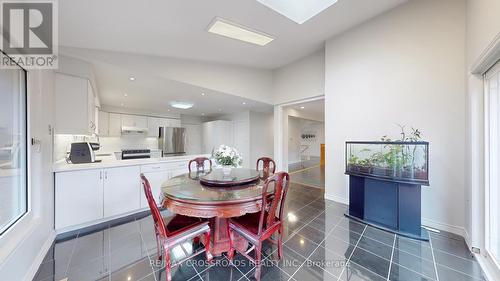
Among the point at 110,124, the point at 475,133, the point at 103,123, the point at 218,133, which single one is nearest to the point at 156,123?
the point at 110,124

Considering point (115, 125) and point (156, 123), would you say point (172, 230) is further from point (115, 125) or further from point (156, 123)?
point (156, 123)

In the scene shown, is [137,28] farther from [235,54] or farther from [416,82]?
[416,82]

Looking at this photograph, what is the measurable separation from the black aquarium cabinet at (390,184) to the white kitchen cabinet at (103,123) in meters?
6.40

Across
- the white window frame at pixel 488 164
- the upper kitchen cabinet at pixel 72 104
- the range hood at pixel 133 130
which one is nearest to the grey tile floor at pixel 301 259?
the white window frame at pixel 488 164

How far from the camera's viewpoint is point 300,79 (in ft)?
14.4

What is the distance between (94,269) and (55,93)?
7.60ft

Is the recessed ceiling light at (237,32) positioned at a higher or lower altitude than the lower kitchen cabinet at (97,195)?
higher

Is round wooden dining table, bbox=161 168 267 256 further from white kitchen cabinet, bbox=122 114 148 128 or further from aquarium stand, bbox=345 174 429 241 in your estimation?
white kitchen cabinet, bbox=122 114 148 128

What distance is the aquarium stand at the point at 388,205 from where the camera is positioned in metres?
2.20

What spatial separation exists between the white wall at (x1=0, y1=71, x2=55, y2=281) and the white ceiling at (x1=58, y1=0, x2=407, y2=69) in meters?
0.75

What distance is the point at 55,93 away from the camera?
2404mm

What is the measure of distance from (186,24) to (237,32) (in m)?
0.81

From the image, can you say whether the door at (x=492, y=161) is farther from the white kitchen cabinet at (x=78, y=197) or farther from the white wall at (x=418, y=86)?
the white kitchen cabinet at (x=78, y=197)

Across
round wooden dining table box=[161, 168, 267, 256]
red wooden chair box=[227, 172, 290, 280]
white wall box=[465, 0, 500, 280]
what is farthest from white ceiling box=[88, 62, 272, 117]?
white wall box=[465, 0, 500, 280]
